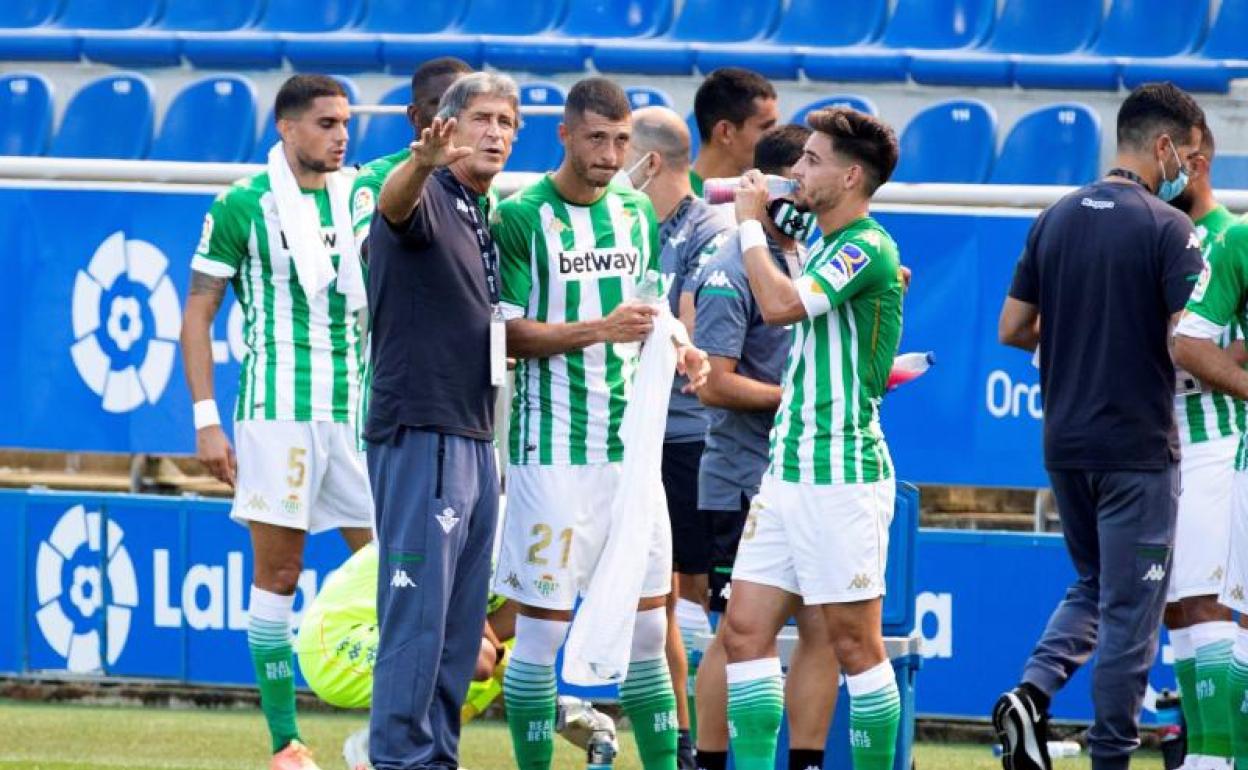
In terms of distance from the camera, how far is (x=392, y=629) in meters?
5.70

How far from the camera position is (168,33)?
14086mm

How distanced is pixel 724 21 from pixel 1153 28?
8.45 feet

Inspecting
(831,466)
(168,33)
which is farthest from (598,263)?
(168,33)

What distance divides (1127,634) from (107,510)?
14.2ft

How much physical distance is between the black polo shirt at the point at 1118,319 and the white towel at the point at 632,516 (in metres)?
1.30

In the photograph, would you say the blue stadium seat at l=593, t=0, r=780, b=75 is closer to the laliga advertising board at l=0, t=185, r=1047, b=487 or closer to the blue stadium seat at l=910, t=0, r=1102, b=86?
the blue stadium seat at l=910, t=0, r=1102, b=86

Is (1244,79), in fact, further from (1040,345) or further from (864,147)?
(864,147)

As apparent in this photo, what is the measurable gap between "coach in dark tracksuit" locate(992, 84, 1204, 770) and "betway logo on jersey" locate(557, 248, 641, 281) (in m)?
1.32

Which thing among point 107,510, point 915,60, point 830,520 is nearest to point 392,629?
point 830,520

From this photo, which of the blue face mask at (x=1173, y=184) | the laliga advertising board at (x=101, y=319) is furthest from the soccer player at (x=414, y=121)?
the blue face mask at (x=1173, y=184)

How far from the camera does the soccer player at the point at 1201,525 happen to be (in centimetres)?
691

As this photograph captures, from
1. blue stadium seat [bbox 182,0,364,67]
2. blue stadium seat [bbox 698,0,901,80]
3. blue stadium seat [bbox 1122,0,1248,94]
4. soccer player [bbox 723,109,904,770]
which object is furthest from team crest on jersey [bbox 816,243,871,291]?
blue stadium seat [bbox 182,0,364,67]

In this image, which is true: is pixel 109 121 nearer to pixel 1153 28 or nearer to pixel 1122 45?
→ pixel 1122 45

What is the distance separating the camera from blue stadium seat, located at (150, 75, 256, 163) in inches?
500
